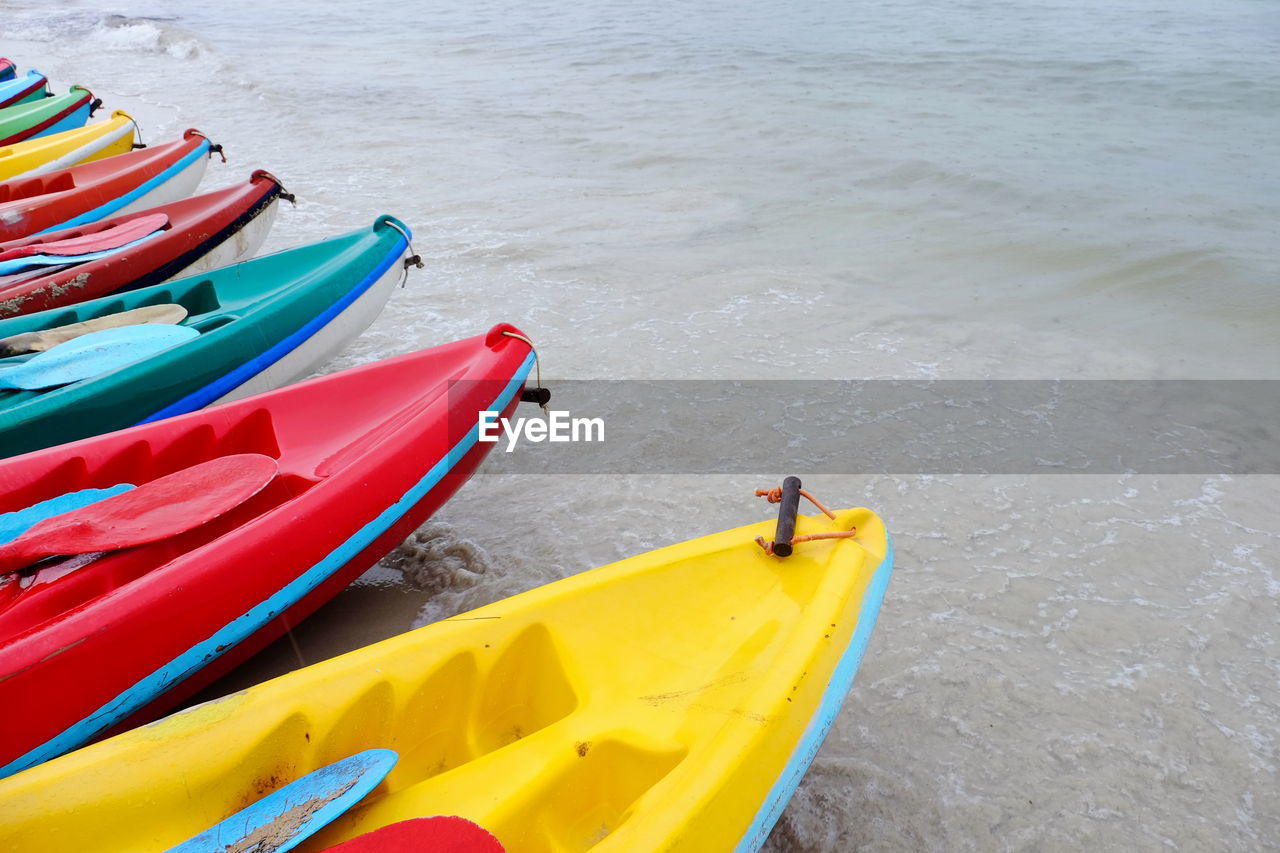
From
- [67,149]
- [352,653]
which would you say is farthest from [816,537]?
[67,149]

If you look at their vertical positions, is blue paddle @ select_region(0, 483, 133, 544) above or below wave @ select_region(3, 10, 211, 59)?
below

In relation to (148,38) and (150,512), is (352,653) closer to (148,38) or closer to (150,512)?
(150,512)

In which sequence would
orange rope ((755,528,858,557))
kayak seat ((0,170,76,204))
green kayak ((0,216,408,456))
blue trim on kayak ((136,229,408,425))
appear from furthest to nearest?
kayak seat ((0,170,76,204)) < blue trim on kayak ((136,229,408,425)) < green kayak ((0,216,408,456)) < orange rope ((755,528,858,557))

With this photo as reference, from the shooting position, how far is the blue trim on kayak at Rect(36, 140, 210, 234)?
18.5ft

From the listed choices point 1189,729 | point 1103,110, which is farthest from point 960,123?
point 1189,729

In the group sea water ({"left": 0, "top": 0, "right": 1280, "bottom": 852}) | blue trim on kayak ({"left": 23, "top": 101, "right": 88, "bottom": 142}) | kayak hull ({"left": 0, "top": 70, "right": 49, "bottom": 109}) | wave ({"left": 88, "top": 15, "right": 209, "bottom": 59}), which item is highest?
wave ({"left": 88, "top": 15, "right": 209, "bottom": 59})

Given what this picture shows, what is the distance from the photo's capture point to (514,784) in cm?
193

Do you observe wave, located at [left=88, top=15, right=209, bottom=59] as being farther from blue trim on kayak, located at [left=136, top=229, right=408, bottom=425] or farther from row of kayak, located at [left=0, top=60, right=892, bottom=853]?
row of kayak, located at [left=0, top=60, right=892, bottom=853]

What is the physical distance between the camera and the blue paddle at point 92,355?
11.2 ft

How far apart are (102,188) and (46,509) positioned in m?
3.96

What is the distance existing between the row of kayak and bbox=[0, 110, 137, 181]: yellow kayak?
3.94m

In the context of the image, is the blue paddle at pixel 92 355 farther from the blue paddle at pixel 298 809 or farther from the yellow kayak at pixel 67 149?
the yellow kayak at pixel 67 149

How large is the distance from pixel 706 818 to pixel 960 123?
385 inches

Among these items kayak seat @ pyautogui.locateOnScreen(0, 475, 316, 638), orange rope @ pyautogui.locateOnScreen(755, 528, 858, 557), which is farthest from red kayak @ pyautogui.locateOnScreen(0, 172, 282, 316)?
orange rope @ pyautogui.locateOnScreen(755, 528, 858, 557)
